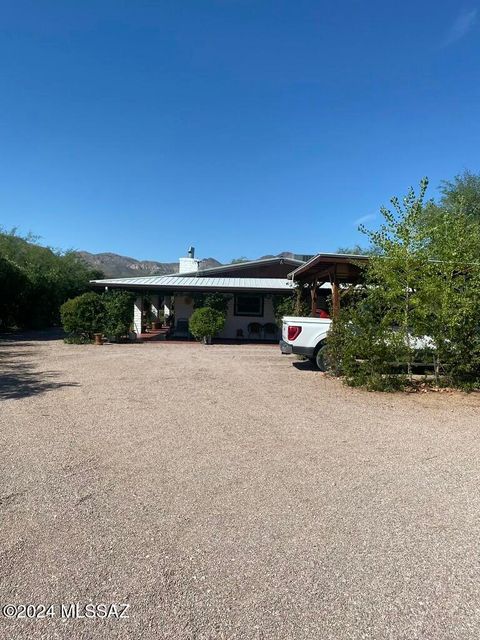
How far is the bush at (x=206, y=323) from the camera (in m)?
18.9

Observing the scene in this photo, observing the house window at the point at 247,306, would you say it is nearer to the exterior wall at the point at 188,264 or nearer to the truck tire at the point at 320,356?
the truck tire at the point at 320,356

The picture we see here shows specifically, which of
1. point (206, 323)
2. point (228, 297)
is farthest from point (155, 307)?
point (206, 323)

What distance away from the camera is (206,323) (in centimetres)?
1891

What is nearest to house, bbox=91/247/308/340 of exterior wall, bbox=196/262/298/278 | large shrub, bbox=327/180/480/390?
exterior wall, bbox=196/262/298/278

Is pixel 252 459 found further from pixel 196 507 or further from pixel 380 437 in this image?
pixel 380 437

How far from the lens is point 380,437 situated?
605 cm

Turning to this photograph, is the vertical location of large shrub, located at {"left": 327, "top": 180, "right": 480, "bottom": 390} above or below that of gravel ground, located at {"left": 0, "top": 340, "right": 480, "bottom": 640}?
above

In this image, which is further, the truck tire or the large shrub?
the truck tire

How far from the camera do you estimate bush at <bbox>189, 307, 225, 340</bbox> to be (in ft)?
62.0

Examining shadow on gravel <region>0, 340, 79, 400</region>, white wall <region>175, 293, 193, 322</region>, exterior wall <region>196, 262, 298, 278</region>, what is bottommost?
shadow on gravel <region>0, 340, 79, 400</region>

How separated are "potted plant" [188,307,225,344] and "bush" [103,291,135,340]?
2759mm

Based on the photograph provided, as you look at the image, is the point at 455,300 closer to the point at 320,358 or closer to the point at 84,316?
the point at 320,358

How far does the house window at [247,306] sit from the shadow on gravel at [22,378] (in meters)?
9.67

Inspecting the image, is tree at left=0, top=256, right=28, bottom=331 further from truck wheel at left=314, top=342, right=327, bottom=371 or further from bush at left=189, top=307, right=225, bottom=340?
truck wheel at left=314, top=342, right=327, bottom=371
